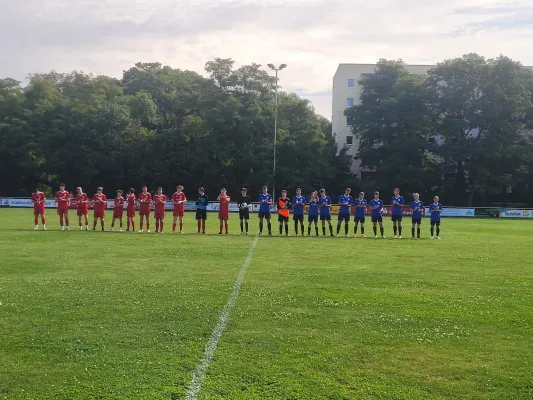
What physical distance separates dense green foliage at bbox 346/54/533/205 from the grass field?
41.7 m

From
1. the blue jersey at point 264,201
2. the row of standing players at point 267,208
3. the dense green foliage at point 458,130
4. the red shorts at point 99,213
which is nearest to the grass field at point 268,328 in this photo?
the blue jersey at point 264,201

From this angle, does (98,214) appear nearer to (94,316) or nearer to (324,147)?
(94,316)

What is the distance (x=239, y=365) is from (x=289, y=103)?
2076 inches

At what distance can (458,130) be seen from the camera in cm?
5388

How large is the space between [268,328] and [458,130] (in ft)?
169

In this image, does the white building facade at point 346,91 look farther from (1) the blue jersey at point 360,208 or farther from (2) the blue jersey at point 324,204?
(2) the blue jersey at point 324,204

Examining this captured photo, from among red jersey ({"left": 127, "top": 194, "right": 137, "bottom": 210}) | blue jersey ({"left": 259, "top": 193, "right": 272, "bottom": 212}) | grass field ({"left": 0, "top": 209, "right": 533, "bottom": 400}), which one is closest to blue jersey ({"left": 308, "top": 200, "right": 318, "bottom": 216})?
blue jersey ({"left": 259, "top": 193, "right": 272, "bottom": 212})

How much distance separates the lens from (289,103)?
56.8 meters

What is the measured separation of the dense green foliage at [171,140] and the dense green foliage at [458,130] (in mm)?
6969

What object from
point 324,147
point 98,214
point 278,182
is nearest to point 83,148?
point 278,182

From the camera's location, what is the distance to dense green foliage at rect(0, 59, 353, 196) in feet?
171

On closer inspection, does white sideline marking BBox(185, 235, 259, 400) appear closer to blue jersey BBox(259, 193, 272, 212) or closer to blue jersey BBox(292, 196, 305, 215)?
blue jersey BBox(259, 193, 272, 212)

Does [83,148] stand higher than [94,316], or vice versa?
[83,148]

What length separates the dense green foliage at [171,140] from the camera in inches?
2056
